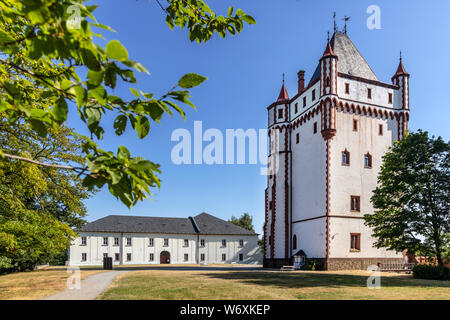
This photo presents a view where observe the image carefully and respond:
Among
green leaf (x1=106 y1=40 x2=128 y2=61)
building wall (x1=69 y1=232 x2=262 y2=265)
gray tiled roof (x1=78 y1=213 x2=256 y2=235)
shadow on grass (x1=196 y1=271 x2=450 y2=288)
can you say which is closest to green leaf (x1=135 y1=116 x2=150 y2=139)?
green leaf (x1=106 y1=40 x2=128 y2=61)

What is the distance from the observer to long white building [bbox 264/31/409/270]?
1341 inches

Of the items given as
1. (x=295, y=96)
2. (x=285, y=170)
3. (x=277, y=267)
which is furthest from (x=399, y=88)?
(x=277, y=267)

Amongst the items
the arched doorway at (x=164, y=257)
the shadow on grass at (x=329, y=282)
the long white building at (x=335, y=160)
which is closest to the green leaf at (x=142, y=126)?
the shadow on grass at (x=329, y=282)

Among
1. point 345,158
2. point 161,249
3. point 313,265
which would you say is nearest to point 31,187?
point 313,265

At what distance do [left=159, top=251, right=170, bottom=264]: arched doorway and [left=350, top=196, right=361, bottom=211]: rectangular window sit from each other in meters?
40.1

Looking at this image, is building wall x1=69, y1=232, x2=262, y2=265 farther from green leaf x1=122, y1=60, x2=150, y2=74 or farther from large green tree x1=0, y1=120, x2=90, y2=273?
green leaf x1=122, y1=60, x2=150, y2=74

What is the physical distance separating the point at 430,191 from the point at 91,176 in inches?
1028

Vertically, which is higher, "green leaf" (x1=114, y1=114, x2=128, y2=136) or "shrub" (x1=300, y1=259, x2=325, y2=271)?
"green leaf" (x1=114, y1=114, x2=128, y2=136)

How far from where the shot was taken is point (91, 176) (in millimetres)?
2518

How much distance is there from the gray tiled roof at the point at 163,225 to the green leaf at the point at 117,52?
64527mm

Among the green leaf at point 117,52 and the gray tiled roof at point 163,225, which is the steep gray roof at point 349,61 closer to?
the green leaf at point 117,52

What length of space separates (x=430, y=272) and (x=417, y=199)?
4.69 meters
